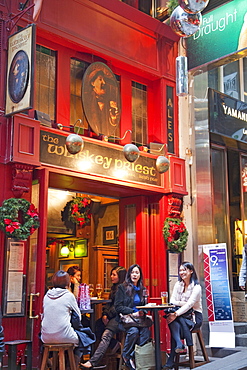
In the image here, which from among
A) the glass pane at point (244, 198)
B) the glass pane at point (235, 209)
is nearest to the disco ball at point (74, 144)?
the glass pane at point (235, 209)

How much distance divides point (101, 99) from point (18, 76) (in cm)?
230

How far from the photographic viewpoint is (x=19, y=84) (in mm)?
7688

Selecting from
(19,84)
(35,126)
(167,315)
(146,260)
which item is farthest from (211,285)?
(19,84)

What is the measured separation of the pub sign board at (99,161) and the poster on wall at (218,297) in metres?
1.81

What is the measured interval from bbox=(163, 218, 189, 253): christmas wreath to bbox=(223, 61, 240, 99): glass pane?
4858mm

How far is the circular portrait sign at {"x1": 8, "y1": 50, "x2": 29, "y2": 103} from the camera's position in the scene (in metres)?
7.56

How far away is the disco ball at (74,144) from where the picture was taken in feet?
27.2

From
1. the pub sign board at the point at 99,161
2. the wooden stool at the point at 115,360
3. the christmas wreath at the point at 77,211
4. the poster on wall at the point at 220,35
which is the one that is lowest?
the wooden stool at the point at 115,360

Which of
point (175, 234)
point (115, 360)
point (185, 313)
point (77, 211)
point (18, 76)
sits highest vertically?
point (18, 76)

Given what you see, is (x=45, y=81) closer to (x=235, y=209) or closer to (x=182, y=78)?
(x=182, y=78)

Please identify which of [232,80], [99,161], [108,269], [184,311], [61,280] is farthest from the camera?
[232,80]

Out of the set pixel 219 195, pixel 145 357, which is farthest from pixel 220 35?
pixel 145 357

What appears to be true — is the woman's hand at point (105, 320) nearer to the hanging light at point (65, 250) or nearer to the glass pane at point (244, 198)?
the hanging light at point (65, 250)

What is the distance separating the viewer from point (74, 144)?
27.2 feet
